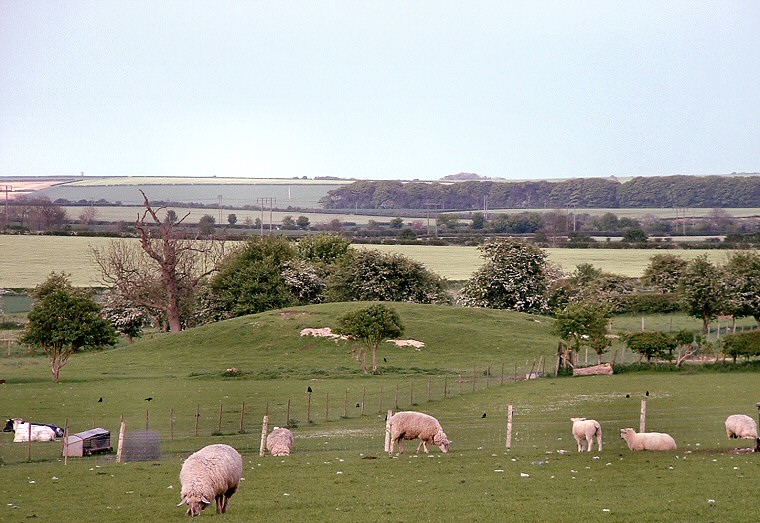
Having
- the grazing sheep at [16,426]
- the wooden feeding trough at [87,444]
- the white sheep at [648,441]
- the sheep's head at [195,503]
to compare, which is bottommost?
the grazing sheep at [16,426]

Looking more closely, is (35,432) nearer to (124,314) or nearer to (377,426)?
(377,426)

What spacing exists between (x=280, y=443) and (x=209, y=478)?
12.2 meters

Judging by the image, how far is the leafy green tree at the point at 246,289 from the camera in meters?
91.6

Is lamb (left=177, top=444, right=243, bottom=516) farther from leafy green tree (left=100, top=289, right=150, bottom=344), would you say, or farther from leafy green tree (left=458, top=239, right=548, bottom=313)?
leafy green tree (left=458, top=239, right=548, bottom=313)

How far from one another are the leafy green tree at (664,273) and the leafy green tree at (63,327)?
197 feet

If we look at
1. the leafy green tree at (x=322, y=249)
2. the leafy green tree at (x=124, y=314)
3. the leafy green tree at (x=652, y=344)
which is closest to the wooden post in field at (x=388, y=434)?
the leafy green tree at (x=652, y=344)

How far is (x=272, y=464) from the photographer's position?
2819 centimetres

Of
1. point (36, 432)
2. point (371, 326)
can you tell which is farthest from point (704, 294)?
point (36, 432)

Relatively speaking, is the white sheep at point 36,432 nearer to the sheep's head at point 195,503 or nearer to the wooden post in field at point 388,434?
the wooden post in field at point 388,434

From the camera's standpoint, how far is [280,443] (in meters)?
31.7

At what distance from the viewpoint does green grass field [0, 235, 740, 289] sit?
400 feet

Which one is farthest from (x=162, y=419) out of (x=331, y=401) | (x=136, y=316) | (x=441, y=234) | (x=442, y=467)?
(x=441, y=234)

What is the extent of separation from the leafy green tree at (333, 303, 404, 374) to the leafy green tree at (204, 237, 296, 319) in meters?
28.2

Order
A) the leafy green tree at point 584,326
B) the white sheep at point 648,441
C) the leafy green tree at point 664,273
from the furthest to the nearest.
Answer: the leafy green tree at point 664,273 → the leafy green tree at point 584,326 → the white sheep at point 648,441
